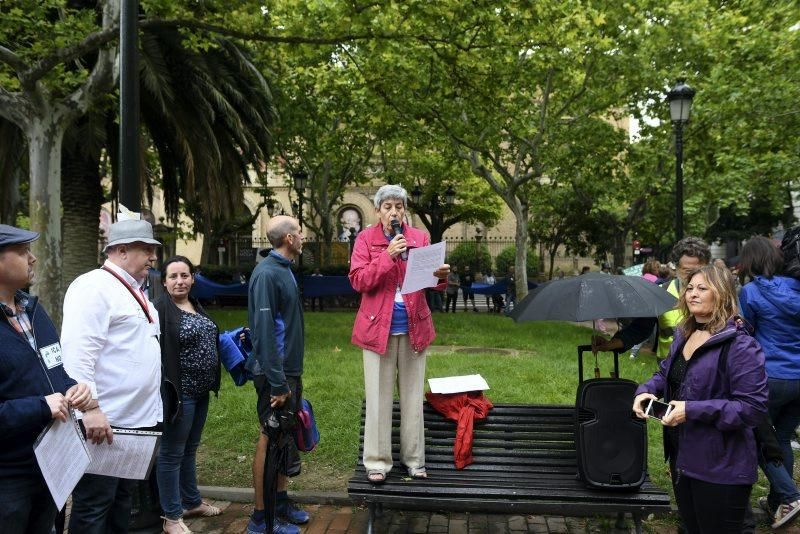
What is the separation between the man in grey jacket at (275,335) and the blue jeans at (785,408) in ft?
10.2

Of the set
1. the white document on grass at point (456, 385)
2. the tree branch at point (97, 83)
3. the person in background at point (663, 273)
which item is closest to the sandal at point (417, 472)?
the white document on grass at point (456, 385)

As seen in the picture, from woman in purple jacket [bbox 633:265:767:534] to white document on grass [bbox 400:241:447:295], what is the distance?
52.9 inches

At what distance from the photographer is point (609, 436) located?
12.9 feet

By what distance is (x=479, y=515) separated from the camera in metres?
4.66

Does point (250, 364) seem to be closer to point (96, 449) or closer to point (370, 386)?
point (370, 386)

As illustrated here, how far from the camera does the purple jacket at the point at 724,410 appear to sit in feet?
9.21

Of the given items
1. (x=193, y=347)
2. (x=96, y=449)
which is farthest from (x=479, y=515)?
(x=96, y=449)

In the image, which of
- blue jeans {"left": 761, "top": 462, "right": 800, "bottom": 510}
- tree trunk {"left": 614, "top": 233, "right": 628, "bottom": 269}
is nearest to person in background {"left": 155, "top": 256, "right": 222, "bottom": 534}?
blue jeans {"left": 761, "top": 462, "right": 800, "bottom": 510}

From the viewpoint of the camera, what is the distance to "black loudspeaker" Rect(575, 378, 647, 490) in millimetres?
3864

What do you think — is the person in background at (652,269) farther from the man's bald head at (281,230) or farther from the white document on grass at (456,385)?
the man's bald head at (281,230)

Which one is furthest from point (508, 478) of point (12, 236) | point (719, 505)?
point (12, 236)

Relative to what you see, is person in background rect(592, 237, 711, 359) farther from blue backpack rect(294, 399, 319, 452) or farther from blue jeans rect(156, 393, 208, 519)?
blue jeans rect(156, 393, 208, 519)

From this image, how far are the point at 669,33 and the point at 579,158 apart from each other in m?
4.12

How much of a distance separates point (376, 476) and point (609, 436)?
1.46 meters
